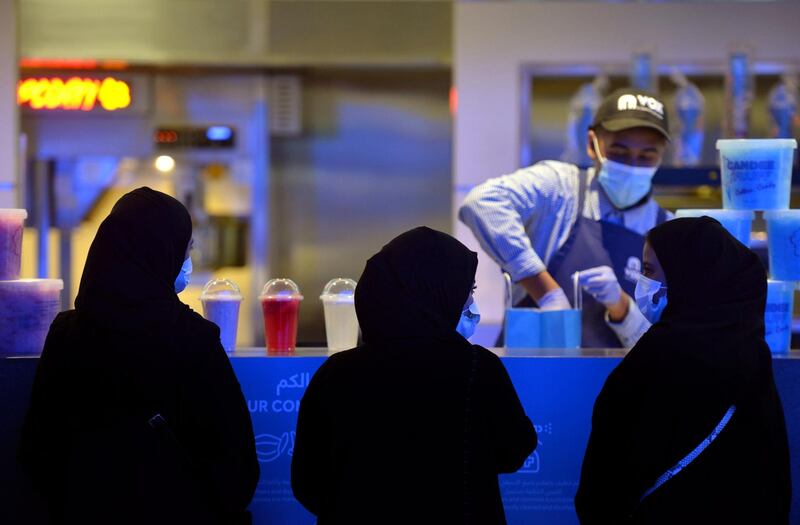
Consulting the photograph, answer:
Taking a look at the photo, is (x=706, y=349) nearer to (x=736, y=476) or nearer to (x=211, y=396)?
(x=736, y=476)

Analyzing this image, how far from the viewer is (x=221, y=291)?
99.8 inches

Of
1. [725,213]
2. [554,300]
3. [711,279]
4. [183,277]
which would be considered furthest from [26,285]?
[725,213]

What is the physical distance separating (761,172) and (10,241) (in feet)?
6.02

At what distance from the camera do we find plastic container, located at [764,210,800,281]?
8.54 feet

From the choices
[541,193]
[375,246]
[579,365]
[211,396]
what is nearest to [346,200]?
[375,246]

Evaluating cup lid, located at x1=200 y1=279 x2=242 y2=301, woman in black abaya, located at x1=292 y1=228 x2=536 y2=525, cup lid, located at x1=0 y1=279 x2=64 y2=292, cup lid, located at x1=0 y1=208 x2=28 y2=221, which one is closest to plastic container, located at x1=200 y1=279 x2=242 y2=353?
cup lid, located at x1=200 y1=279 x2=242 y2=301

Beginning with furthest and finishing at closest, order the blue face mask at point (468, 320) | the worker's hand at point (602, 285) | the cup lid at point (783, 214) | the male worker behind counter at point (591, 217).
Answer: the male worker behind counter at point (591, 217)
the worker's hand at point (602, 285)
the cup lid at point (783, 214)
the blue face mask at point (468, 320)

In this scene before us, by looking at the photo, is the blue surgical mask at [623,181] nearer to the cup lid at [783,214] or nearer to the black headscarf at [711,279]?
the cup lid at [783,214]

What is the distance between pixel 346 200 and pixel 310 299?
529 millimetres

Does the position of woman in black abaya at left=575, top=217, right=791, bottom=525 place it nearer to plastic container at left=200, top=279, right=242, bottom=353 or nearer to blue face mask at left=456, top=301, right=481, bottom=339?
blue face mask at left=456, top=301, right=481, bottom=339

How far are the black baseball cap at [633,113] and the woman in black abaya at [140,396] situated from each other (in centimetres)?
150

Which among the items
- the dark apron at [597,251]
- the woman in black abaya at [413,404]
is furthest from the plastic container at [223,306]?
the dark apron at [597,251]

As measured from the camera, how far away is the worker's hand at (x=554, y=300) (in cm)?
300

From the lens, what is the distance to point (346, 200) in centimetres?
531
